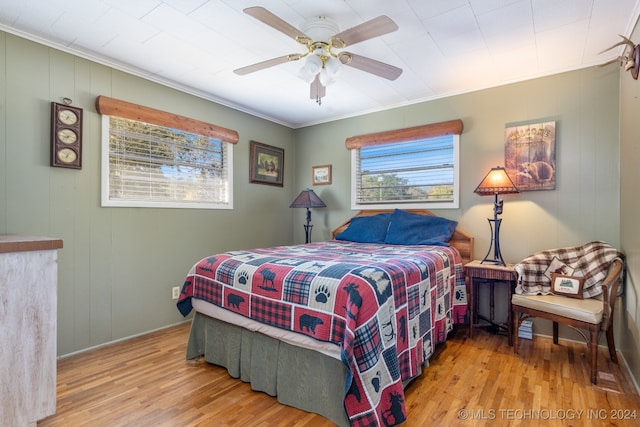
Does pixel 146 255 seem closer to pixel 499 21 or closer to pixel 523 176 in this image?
pixel 499 21

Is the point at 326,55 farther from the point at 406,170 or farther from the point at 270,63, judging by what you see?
the point at 406,170

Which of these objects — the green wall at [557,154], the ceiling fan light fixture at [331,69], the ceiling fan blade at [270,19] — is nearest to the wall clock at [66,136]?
the ceiling fan blade at [270,19]

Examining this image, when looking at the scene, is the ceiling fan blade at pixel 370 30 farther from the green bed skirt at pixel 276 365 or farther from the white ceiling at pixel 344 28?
the green bed skirt at pixel 276 365

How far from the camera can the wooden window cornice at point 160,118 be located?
2.64m

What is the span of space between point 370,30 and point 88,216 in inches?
100

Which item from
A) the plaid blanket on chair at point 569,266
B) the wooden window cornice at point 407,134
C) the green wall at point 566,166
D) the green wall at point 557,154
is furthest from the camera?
the wooden window cornice at point 407,134

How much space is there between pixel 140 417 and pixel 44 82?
95.7 inches

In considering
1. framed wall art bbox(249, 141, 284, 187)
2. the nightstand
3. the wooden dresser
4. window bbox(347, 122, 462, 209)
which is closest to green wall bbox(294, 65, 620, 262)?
window bbox(347, 122, 462, 209)

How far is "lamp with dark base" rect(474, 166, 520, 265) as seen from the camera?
2801 millimetres

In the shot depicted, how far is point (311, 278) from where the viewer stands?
1.73 m

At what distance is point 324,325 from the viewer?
161 centimetres

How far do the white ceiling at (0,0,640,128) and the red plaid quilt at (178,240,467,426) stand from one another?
1.60m

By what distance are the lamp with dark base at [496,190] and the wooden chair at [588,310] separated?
506 millimetres

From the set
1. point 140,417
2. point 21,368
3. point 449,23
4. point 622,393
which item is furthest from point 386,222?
point 21,368
